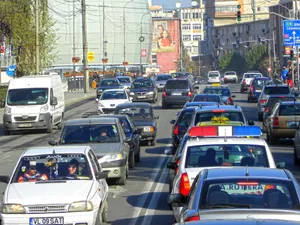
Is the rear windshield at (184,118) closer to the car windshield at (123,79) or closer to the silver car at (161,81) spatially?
the car windshield at (123,79)

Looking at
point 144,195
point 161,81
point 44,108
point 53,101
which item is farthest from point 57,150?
point 161,81

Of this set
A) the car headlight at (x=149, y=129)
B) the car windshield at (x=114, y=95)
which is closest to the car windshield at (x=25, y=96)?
the car windshield at (x=114, y=95)

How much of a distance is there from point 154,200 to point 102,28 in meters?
130

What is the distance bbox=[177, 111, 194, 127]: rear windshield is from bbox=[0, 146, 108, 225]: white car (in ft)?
35.2

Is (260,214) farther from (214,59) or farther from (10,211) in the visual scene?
(214,59)

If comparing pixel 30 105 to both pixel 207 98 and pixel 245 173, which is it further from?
pixel 245 173

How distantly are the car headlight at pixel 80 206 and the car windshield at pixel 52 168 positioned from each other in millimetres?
1061

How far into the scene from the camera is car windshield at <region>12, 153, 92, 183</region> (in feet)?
43.2

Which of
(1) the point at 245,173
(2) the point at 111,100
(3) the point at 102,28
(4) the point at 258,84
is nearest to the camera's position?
(1) the point at 245,173

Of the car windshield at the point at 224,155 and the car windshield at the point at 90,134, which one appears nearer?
the car windshield at the point at 224,155

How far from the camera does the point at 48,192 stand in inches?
485

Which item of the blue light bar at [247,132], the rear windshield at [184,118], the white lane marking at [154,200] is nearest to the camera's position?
the blue light bar at [247,132]

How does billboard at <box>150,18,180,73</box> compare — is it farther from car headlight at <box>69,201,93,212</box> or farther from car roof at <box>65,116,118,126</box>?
car headlight at <box>69,201,93,212</box>

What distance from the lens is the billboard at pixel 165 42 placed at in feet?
602
